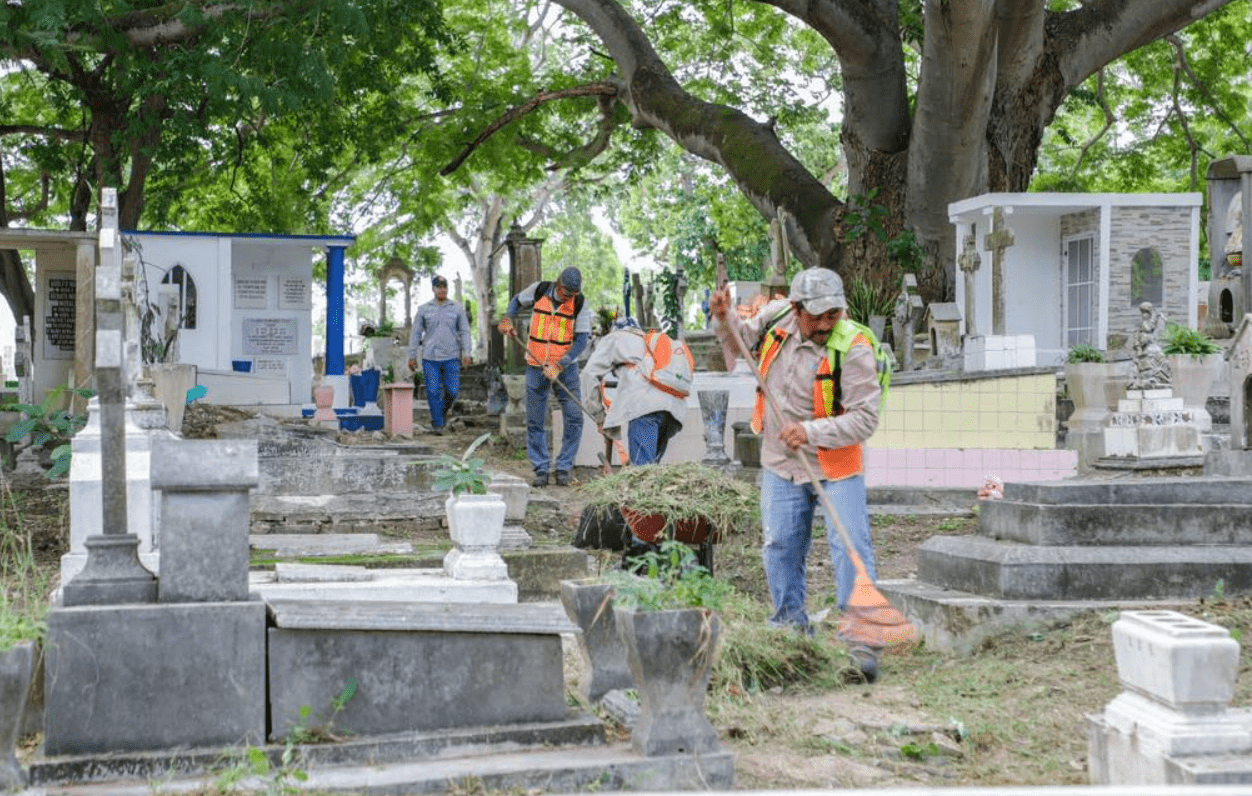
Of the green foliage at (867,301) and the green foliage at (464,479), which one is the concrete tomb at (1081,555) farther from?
the green foliage at (867,301)


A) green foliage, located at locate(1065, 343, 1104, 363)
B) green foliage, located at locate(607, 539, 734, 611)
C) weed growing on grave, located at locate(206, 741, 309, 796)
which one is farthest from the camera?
green foliage, located at locate(1065, 343, 1104, 363)

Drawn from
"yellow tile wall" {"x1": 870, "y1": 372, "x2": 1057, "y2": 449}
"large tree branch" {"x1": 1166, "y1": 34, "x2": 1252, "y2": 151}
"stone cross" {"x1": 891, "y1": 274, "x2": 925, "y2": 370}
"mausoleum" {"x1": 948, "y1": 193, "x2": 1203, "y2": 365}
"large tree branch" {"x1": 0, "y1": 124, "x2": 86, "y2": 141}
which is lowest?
"yellow tile wall" {"x1": 870, "y1": 372, "x2": 1057, "y2": 449}

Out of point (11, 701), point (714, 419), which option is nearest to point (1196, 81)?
point (714, 419)

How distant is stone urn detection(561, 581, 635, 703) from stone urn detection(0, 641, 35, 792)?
2140 mm

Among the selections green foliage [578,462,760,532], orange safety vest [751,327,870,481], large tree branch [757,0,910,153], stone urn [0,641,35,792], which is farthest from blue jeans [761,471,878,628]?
large tree branch [757,0,910,153]

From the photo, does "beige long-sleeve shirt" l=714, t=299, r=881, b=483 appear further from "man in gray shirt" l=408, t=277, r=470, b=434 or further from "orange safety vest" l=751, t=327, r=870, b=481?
"man in gray shirt" l=408, t=277, r=470, b=434

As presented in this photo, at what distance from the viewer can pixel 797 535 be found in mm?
6801

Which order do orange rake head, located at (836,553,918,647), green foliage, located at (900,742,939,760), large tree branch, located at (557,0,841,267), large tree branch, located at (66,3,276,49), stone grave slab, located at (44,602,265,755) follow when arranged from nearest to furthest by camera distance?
stone grave slab, located at (44,602,265,755), green foliage, located at (900,742,939,760), orange rake head, located at (836,553,918,647), large tree branch, located at (66,3,276,49), large tree branch, located at (557,0,841,267)

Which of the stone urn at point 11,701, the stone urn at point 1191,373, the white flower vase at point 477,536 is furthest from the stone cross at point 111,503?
the stone urn at point 1191,373

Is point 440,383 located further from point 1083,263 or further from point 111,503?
point 111,503

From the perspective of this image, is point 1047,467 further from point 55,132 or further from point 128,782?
point 55,132

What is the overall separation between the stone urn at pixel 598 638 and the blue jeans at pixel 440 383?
11.5 metres

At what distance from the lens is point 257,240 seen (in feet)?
67.5

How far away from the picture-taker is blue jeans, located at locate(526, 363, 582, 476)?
13.0 m
